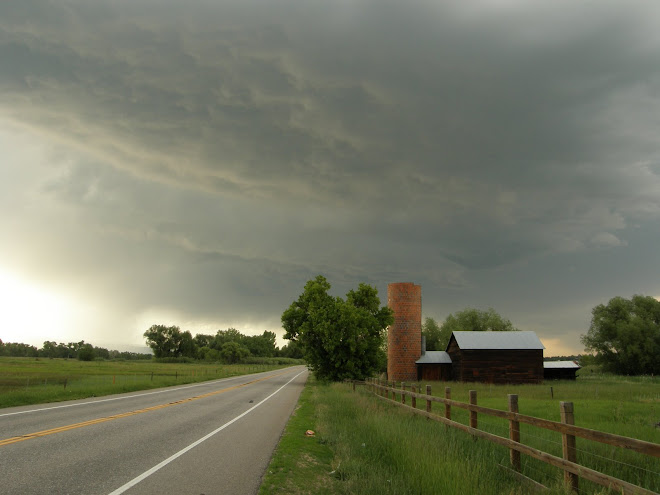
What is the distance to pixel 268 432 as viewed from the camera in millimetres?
13750

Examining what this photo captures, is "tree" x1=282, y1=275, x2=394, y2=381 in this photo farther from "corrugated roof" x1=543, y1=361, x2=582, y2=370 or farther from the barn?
"corrugated roof" x1=543, y1=361, x2=582, y2=370

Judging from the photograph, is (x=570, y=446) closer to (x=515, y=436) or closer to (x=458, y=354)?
(x=515, y=436)

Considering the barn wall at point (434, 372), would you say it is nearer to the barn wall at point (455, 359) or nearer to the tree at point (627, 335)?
the barn wall at point (455, 359)

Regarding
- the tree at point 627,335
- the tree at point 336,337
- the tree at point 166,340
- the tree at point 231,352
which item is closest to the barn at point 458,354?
the tree at point 336,337

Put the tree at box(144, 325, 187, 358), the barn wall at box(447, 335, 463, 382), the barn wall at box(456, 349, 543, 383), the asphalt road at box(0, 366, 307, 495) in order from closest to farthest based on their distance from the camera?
1. the asphalt road at box(0, 366, 307, 495)
2. the barn wall at box(456, 349, 543, 383)
3. the barn wall at box(447, 335, 463, 382)
4. the tree at box(144, 325, 187, 358)

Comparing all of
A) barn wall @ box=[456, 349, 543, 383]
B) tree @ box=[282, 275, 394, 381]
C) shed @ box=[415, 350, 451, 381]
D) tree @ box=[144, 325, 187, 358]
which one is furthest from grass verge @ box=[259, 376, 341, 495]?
tree @ box=[144, 325, 187, 358]

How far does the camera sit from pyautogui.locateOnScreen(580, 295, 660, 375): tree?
78.3 meters

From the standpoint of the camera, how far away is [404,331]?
207ft

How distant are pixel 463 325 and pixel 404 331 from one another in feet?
156

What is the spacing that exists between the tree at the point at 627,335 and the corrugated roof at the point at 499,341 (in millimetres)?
32533

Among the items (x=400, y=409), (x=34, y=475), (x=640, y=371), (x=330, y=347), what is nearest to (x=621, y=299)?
(x=640, y=371)

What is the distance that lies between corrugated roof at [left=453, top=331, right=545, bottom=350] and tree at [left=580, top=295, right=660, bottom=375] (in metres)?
32.5

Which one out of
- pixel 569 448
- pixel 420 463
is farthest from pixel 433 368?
pixel 569 448

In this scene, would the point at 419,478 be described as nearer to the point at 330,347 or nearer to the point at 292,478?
the point at 292,478
